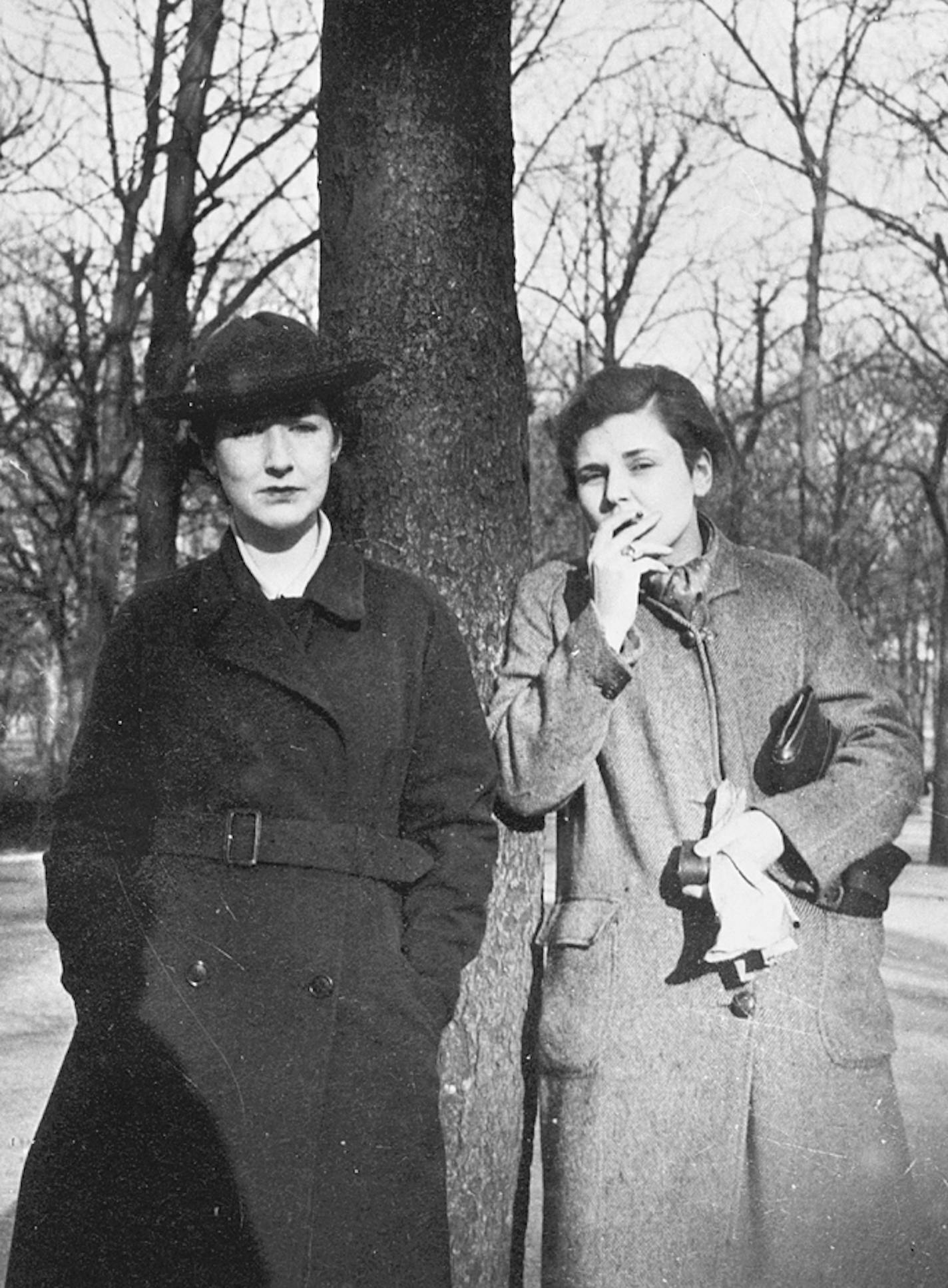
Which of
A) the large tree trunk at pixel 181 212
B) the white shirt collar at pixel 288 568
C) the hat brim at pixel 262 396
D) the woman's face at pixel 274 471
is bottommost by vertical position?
the white shirt collar at pixel 288 568

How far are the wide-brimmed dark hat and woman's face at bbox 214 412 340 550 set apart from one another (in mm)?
31

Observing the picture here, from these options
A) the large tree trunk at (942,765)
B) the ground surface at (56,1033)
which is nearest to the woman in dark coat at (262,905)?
the ground surface at (56,1033)

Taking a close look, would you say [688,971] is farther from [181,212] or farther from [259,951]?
[181,212]

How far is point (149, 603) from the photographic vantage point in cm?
254

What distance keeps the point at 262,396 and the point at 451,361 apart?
0.54 metres

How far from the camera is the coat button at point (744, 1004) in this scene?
2.55 metres

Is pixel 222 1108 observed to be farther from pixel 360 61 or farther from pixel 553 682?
pixel 360 61

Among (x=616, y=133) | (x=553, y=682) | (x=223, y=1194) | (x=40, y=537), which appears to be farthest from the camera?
(x=616, y=133)

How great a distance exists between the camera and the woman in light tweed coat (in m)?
2.52

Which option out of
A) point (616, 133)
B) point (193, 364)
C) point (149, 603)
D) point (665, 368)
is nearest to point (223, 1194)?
point (149, 603)

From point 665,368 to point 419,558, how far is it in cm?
58

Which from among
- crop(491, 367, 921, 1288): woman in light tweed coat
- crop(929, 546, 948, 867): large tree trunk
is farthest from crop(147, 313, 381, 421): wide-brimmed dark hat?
crop(929, 546, 948, 867): large tree trunk

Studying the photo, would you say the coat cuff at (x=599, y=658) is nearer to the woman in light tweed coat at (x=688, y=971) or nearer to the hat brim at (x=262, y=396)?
the woman in light tweed coat at (x=688, y=971)

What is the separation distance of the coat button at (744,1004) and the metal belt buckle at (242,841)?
2.88ft
